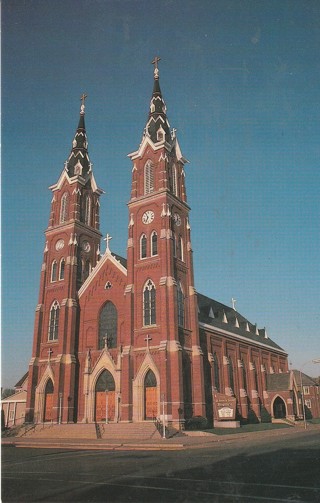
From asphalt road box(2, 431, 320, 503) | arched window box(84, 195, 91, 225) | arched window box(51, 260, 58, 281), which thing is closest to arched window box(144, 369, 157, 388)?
arched window box(51, 260, 58, 281)

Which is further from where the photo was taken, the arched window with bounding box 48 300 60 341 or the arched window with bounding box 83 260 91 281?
the arched window with bounding box 83 260 91 281

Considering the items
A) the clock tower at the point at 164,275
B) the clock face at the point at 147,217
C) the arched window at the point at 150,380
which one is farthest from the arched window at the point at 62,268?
the arched window at the point at 150,380

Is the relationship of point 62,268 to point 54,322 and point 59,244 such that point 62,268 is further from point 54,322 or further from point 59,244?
point 54,322

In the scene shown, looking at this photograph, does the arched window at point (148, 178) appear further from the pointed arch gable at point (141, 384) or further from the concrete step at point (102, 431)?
the concrete step at point (102, 431)

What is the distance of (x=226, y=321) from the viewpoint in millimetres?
53156

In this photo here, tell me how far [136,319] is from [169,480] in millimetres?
25293

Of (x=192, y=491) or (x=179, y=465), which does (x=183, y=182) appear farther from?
(x=192, y=491)

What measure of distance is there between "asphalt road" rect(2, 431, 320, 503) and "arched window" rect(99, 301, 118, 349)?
857 inches

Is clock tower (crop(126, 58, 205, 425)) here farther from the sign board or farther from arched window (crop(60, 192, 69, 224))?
arched window (crop(60, 192, 69, 224))

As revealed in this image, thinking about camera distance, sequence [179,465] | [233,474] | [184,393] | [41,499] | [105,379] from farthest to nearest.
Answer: [105,379], [184,393], [179,465], [233,474], [41,499]

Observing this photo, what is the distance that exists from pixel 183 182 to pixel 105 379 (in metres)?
21.0

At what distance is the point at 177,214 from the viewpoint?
4125 cm

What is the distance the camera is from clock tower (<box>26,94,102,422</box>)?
38.8 metres

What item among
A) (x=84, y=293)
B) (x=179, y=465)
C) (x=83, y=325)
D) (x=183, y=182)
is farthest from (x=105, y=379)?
(x=179, y=465)
